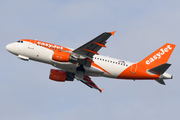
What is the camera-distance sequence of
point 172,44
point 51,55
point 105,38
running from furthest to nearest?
point 172,44 < point 51,55 < point 105,38

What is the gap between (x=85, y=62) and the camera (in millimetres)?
49375

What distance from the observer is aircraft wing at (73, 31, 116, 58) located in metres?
43.9

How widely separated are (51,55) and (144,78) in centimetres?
1696

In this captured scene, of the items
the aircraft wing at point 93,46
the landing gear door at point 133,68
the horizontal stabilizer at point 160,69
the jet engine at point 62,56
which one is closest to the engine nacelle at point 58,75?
the jet engine at point 62,56

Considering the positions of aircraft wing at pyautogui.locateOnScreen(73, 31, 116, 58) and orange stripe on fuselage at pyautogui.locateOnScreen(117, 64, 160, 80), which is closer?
aircraft wing at pyautogui.locateOnScreen(73, 31, 116, 58)

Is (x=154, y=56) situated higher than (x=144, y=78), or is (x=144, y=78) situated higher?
(x=154, y=56)

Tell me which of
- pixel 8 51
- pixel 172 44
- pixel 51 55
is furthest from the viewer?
pixel 172 44

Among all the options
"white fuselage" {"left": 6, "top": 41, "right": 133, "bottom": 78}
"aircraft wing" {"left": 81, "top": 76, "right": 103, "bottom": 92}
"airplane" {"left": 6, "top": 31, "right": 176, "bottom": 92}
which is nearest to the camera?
"airplane" {"left": 6, "top": 31, "right": 176, "bottom": 92}

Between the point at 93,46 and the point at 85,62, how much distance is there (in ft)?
13.0

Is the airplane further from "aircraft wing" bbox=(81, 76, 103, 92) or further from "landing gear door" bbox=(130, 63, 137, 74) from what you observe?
"aircraft wing" bbox=(81, 76, 103, 92)

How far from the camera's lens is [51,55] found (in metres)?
48.0

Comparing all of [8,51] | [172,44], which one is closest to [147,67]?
[172,44]

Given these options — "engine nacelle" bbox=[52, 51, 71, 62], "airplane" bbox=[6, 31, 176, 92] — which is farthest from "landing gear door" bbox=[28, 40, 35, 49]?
"engine nacelle" bbox=[52, 51, 71, 62]

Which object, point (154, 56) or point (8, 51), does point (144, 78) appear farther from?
point (8, 51)
